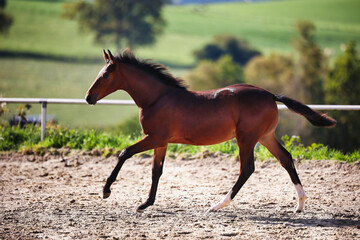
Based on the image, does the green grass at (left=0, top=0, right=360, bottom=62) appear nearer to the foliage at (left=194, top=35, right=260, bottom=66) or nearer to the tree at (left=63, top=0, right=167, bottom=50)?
the tree at (left=63, top=0, right=167, bottom=50)

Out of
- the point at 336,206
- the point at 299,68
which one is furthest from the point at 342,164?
the point at 299,68

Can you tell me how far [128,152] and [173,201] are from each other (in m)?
1.09

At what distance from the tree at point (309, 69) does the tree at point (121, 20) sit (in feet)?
65.0

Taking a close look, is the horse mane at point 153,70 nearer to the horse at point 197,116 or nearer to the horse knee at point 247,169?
the horse at point 197,116

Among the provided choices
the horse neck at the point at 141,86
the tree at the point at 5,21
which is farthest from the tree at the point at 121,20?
the horse neck at the point at 141,86

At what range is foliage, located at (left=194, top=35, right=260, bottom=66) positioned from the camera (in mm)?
65750

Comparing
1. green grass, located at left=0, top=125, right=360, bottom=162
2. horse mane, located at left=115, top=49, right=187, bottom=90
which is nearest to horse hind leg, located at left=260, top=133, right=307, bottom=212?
horse mane, located at left=115, top=49, right=187, bottom=90

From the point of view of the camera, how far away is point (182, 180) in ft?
24.1

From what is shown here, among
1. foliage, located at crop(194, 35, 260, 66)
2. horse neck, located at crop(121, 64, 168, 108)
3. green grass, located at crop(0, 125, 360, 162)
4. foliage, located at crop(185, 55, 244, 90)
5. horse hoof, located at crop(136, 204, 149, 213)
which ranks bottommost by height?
foliage, located at crop(185, 55, 244, 90)

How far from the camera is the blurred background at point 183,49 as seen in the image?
45.5 meters

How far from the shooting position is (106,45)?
208 feet

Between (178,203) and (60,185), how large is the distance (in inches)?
83.6

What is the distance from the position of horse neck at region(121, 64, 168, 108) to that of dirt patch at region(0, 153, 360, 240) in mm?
1407

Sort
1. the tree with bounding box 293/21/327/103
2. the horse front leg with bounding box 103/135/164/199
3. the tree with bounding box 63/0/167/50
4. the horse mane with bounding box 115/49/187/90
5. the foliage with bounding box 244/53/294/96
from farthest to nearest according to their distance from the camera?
the tree with bounding box 63/0/167/50 → the foliage with bounding box 244/53/294/96 → the tree with bounding box 293/21/327/103 → the horse mane with bounding box 115/49/187/90 → the horse front leg with bounding box 103/135/164/199
